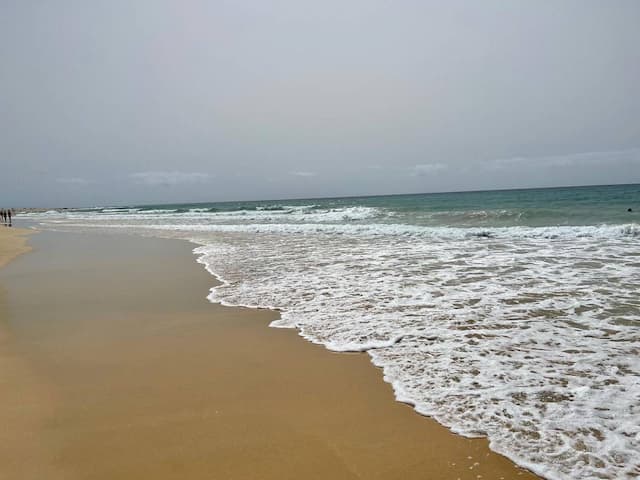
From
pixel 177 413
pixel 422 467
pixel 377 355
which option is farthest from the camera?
pixel 377 355

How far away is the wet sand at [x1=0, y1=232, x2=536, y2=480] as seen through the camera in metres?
2.31

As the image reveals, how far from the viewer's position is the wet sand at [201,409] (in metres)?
2.31

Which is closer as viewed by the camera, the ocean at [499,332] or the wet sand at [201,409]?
the wet sand at [201,409]

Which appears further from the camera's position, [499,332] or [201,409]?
[499,332]

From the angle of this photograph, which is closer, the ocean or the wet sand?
the wet sand

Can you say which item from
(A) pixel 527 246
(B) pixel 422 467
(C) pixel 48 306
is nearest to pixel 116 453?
(B) pixel 422 467

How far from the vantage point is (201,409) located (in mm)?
2941

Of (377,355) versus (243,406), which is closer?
(243,406)

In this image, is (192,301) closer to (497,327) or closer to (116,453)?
(116,453)

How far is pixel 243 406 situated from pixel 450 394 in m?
1.53

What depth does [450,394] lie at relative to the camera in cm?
307

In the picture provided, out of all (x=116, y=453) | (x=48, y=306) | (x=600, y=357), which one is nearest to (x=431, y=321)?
(x=600, y=357)

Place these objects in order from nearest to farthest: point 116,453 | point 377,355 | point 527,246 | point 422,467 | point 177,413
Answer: point 422,467
point 116,453
point 177,413
point 377,355
point 527,246

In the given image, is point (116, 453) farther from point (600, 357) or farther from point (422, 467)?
point (600, 357)
